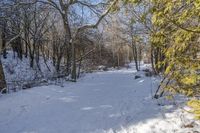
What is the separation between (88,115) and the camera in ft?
33.0

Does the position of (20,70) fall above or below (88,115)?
above

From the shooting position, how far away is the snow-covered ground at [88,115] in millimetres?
8320

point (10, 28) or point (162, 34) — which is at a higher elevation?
point (10, 28)

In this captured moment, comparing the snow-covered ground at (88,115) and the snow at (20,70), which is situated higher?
the snow at (20,70)

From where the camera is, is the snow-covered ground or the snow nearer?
the snow-covered ground

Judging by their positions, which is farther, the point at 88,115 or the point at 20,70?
the point at 20,70

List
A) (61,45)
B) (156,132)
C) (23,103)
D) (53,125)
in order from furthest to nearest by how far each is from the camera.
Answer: (61,45) < (23,103) < (53,125) < (156,132)

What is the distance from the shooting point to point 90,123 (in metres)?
9.04

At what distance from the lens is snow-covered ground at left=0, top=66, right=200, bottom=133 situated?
8.32m

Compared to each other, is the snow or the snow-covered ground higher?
the snow

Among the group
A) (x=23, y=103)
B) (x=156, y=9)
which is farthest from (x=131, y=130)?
(x=23, y=103)

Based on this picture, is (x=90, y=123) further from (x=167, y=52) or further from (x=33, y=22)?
(x=33, y=22)

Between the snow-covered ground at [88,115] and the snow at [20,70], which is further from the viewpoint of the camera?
the snow at [20,70]

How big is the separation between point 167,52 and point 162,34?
382 mm
